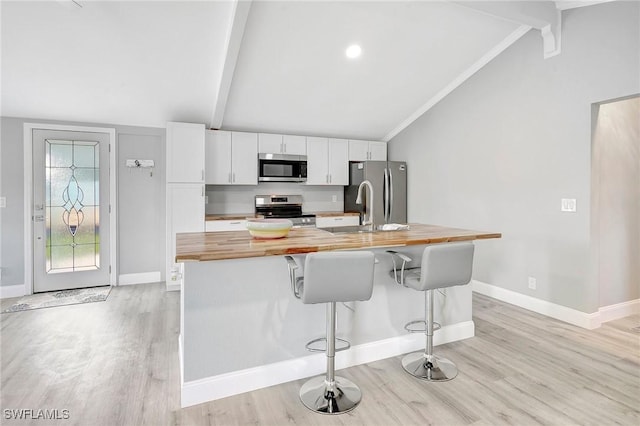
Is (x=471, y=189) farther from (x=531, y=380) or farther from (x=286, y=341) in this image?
(x=286, y=341)

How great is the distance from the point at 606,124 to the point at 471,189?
145cm

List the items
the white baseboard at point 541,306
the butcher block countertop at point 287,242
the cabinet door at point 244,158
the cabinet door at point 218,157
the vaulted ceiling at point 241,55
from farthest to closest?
the cabinet door at point 244,158 < the cabinet door at point 218,157 < the white baseboard at point 541,306 < the vaulted ceiling at point 241,55 < the butcher block countertop at point 287,242

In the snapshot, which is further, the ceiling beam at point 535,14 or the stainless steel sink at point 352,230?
the ceiling beam at point 535,14

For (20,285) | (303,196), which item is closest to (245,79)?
(303,196)

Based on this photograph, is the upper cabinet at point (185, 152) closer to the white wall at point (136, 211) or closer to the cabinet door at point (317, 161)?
the white wall at point (136, 211)

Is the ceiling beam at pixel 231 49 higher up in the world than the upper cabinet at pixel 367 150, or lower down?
higher up

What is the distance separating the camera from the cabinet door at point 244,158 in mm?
4766

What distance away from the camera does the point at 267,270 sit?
2.20m

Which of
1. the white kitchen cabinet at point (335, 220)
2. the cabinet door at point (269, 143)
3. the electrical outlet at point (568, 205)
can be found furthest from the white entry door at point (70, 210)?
the electrical outlet at point (568, 205)

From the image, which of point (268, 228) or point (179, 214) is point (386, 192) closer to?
point (179, 214)

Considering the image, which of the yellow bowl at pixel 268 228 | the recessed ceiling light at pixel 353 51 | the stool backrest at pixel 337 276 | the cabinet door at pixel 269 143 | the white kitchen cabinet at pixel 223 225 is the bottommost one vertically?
the stool backrest at pixel 337 276

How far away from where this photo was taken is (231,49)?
3115mm

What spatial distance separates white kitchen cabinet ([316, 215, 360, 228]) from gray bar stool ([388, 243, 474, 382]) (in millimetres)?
A: 2724

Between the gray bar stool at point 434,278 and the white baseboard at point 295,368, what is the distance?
158 mm
